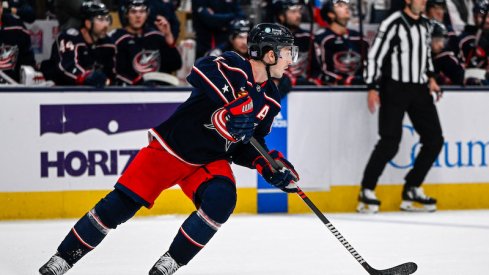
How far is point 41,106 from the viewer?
19.8 feet

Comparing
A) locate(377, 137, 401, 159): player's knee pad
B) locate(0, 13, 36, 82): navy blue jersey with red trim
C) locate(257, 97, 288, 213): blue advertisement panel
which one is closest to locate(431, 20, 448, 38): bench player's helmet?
locate(377, 137, 401, 159): player's knee pad

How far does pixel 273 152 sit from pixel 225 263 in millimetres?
714

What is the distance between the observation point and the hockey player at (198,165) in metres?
3.77

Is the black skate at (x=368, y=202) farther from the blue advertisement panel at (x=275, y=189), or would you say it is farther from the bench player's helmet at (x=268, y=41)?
the bench player's helmet at (x=268, y=41)

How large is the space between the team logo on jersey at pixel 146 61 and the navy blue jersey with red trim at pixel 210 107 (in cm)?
286

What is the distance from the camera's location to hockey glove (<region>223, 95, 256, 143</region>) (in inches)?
142

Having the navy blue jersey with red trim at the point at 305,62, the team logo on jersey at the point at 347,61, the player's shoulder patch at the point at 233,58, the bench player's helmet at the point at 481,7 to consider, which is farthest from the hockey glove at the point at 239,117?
the bench player's helmet at the point at 481,7

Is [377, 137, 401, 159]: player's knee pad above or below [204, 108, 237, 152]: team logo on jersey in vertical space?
below

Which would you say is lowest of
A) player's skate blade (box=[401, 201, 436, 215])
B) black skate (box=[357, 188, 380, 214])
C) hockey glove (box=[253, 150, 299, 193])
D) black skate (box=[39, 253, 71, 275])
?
player's skate blade (box=[401, 201, 436, 215])

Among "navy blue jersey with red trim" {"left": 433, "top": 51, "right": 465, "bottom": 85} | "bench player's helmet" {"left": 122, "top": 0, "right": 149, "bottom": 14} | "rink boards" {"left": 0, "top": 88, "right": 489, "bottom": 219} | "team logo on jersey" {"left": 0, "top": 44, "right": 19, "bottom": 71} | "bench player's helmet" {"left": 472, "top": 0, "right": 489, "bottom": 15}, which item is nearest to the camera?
"rink boards" {"left": 0, "top": 88, "right": 489, "bottom": 219}

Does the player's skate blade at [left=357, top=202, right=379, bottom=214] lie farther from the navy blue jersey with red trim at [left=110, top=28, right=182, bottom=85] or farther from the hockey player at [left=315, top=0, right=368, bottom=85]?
the navy blue jersey with red trim at [left=110, top=28, right=182, bottom=85]

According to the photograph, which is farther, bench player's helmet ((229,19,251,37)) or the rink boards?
bench player's helmet ((229,19,251,37))

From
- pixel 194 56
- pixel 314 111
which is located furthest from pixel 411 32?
pixel 194 56

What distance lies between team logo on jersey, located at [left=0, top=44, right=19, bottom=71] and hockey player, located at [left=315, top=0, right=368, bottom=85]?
6.68ft
